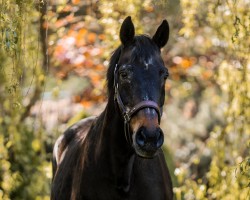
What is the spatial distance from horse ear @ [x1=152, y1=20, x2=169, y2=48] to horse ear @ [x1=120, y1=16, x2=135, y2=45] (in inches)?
7.3

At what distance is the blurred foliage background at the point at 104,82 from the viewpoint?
5.42 meters

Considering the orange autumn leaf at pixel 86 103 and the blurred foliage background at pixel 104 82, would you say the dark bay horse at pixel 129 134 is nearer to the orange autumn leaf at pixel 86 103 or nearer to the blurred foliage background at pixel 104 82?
the blurred foliage background at pixel 104 82

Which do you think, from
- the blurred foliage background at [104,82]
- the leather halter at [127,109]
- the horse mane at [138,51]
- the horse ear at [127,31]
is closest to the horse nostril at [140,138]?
→ the leather halter at [127,109]

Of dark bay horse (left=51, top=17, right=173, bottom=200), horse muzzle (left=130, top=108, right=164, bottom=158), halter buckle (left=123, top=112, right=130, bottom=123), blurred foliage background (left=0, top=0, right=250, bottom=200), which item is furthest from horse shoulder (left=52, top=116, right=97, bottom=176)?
horse muzzle (left=130, top=108, right=164, bottom=158)

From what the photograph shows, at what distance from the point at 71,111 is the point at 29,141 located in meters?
2.52

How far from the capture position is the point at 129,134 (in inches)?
175

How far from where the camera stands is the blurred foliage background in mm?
5418

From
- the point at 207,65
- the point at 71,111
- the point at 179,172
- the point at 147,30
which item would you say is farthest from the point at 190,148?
the point at 179,172

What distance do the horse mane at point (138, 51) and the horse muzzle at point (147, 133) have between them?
0.43 m

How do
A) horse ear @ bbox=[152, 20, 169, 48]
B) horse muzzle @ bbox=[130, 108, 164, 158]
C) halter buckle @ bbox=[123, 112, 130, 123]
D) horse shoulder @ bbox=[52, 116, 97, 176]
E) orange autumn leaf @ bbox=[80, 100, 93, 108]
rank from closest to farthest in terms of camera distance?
horse muzzle @ bbox=[130, 108, 164, 158] < halter buckle @ bbox=[123, 112, 130, 123] < horse ear @ bbox=[152, 20, 169, 48] < horse shoulder @ bbox=[52, 116, 97, 176] < orange autumn leaf @ bbox=[80, 100, 93, 108]

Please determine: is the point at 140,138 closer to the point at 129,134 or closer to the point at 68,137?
the point at 129,134

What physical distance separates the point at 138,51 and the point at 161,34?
1.23ft

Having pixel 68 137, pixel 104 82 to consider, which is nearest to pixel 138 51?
pixel 68 137

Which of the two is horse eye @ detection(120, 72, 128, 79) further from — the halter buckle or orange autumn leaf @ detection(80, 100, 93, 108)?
orange autumn leaf @ detection(80, 100, 93, 108)
